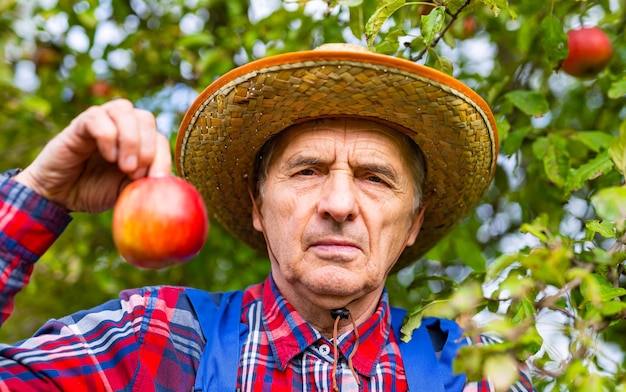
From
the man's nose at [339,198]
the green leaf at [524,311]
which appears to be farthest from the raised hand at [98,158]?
the green leaf at [524,311]

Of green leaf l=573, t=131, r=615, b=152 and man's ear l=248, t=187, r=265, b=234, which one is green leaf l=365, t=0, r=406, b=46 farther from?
green leaf l=573, t=131, r=615, b=152

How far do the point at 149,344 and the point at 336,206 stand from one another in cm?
57

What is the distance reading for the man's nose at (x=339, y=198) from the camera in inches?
67.7

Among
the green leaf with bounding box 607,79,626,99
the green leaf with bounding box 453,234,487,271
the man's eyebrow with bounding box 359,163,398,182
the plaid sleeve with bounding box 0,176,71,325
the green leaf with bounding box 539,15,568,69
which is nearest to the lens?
the plaid sleeve with bounding box 0,176,71,325

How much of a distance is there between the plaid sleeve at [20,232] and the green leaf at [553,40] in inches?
61.4

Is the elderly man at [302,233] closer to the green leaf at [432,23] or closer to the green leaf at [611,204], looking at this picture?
the green leaf at [432,23]

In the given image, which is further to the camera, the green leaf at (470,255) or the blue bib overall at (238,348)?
the green leaf at (470,255)

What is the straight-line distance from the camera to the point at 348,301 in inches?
70.8

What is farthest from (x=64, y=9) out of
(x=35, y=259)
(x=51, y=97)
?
(x=35, y=259)

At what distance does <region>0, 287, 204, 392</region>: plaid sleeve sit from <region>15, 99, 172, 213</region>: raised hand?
0.32 meters

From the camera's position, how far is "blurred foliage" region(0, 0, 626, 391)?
1.93 m

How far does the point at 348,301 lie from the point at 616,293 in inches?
26.3

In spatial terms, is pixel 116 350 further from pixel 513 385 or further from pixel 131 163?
pixel 513 385

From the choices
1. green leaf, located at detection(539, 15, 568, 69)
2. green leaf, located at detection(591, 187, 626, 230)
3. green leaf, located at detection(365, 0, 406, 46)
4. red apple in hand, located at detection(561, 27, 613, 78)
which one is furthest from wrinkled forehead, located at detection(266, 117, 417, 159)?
red apple in hand, located at detection(561, 27, 613, 78)
